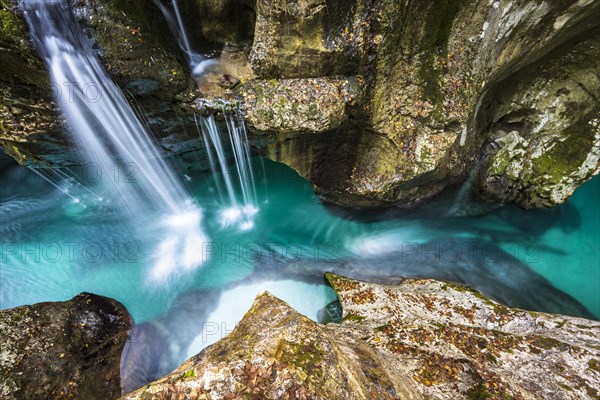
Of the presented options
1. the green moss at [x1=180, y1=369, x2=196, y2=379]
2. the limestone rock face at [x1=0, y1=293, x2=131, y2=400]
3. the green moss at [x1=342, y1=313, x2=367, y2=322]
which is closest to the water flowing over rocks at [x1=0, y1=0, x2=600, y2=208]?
the green moss at [x1=342, y1=313, x2=367, y2=322]

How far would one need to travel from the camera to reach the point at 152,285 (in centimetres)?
737

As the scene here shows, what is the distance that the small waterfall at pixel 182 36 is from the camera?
248 inches

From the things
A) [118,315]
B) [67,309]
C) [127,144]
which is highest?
[127,144]

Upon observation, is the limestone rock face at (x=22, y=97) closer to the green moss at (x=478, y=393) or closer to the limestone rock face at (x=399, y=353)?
the limestone rock face at (x=399, y=353)

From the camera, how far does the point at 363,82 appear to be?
21.1 feet

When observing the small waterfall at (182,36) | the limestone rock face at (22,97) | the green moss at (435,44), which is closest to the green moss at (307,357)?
the green moss at (435,44)

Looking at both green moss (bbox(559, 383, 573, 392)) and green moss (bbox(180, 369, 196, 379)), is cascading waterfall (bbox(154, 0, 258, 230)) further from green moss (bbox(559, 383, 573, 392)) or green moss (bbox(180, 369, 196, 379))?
green moss (bbox(559, 383, 573, 392))

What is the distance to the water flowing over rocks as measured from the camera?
18.4 ft

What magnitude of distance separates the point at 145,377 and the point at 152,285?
6.96ft

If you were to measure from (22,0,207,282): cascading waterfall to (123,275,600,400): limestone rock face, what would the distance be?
434cm

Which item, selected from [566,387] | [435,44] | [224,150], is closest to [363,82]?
[435,44]

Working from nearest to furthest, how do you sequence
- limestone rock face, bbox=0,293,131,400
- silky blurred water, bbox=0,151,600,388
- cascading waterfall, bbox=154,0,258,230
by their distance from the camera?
limestone rock face, bbox=0,293,131,400 < cascading waterfall, bbox=154,0,258,230 < silky blurred water, bbox=0,151,600,388

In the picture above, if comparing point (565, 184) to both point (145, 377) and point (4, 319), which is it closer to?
point (145, 377)

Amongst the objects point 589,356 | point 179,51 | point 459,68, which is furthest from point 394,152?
point 179,51
